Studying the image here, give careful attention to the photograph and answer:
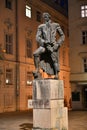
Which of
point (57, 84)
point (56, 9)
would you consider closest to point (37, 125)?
point (57, 84)

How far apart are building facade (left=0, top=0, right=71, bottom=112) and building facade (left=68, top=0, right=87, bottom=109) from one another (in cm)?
487

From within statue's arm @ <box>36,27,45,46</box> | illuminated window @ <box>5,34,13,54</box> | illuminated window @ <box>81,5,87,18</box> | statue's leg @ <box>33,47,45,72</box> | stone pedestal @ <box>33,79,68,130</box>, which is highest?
illuminated window @ <box>81,5,87,18</box>

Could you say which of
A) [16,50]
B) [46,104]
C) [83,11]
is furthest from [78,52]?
[46,104]

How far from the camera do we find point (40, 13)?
142ft

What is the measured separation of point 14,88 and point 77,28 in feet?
30.4

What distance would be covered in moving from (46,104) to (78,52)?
2653cm

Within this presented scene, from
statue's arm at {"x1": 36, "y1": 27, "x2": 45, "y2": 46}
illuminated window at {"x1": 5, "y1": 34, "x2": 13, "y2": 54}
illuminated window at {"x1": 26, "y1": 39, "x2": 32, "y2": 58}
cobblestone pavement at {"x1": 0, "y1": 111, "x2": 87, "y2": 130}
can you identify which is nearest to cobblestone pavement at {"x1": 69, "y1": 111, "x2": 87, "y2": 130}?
cobblestone pavement at {"x1": 0, "y1": 111, "x2": 87, "y2": 130}

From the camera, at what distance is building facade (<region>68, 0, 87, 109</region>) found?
37.6 meters

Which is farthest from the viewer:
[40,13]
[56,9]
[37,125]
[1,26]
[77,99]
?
[56,9]

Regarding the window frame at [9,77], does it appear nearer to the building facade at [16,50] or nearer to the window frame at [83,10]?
the building facade at [16,50]

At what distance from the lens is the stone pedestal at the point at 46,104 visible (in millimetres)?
12008

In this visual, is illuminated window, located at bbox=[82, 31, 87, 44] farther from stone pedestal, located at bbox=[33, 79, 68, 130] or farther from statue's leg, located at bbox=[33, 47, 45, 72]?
stone pedestal, located at bbox=[33, 79, 68, 130]

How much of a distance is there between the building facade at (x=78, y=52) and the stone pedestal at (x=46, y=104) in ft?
83.2

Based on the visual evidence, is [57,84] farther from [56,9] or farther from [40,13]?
[56,9]
